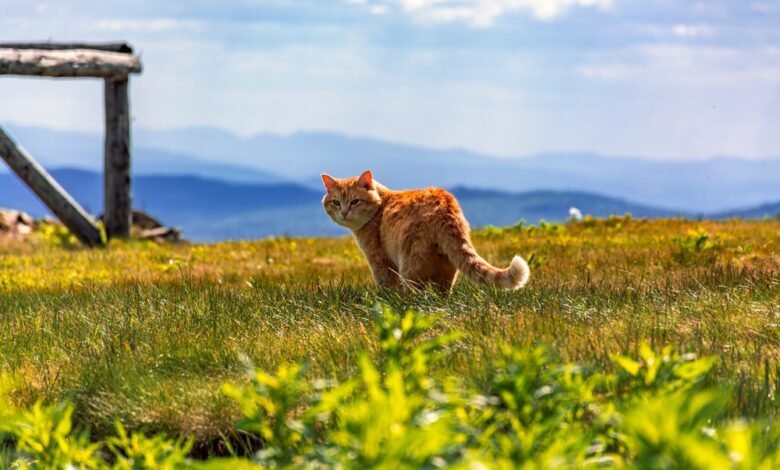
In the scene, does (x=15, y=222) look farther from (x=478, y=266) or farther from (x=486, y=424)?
(x=486, y=424)

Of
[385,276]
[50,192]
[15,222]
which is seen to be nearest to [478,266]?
Answer: [385,276]

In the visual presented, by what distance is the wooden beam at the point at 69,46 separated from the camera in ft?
51.7

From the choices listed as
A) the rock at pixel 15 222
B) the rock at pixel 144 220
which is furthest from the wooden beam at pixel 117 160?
the rock at pixel 15 222

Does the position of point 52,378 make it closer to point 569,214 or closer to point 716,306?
point 716,306

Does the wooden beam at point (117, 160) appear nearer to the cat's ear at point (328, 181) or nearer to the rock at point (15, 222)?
the rock at point (15, 222)

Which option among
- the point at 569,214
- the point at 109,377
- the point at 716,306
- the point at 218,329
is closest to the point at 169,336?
the point at 218,329

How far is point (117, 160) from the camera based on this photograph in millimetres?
15664

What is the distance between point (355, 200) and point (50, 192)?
815 centimetres

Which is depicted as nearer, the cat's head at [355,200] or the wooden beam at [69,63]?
the cat's head at [355,200]

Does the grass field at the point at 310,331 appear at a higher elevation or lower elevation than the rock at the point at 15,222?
higher

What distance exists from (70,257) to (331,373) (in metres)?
8.97

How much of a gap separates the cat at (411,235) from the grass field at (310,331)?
187mm

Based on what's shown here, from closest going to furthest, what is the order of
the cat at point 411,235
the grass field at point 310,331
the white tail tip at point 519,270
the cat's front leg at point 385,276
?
1. the grass field at point 310,331
2. the white tail tip at point 519,270
3. the cat at point 411,235
4. the cat's front leg at point 385,276

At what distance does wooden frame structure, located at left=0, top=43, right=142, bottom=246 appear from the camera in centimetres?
1439
